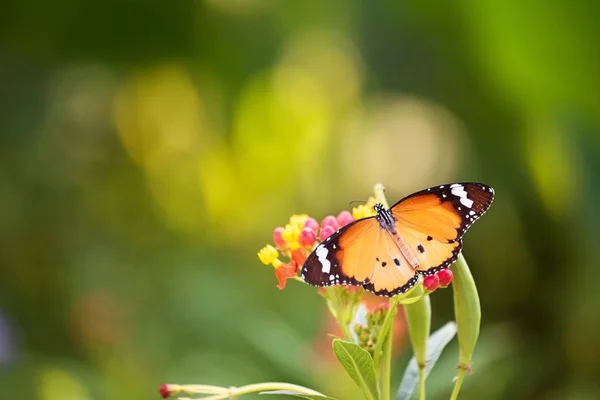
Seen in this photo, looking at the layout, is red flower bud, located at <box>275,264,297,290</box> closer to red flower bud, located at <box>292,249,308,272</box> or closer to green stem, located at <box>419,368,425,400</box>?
red flower bud, located at <box>292,249,308,272</box>

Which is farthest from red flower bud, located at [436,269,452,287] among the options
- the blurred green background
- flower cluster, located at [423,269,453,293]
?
the blurred green background

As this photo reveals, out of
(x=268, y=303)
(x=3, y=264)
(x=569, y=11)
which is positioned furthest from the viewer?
(x=3, y=264)

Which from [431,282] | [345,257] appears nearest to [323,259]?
[345,257]

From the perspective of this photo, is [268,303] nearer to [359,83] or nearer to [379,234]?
[359,83]

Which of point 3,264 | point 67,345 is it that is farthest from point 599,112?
point 3,264

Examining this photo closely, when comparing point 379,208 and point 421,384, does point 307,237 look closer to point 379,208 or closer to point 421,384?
point 379,208

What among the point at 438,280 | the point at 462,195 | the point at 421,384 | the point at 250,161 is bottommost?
the point at 421,384
